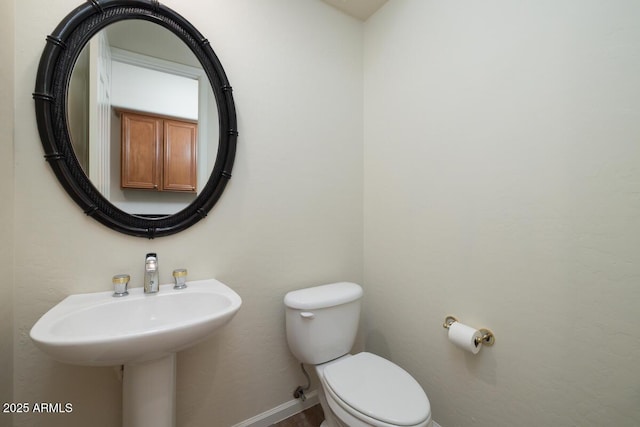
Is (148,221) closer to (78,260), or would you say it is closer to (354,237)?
(78,260)

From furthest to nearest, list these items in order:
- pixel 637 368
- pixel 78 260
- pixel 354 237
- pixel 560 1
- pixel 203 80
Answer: pixel 354 237 < pixel 203 80 < pixel 78 260 < pixel 560 1 < pixel 637 368

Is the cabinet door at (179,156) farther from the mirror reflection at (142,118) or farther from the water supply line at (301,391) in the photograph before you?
the water supply line at (301,391)

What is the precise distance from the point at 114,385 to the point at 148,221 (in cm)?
67

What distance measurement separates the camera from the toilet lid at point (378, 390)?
2.88ft

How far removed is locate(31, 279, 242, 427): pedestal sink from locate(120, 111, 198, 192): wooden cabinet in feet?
1.53

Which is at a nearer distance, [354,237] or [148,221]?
[148,221]

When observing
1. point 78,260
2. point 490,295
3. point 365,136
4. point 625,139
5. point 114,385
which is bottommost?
point 114,385

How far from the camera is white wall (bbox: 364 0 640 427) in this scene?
772mm

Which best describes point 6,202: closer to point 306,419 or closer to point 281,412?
point 281,412

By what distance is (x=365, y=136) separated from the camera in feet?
5.49

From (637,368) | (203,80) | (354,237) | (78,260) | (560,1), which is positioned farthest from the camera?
(354,237)

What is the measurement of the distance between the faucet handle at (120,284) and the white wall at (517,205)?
1294 mm

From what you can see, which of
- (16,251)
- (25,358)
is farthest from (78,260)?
(25,358)

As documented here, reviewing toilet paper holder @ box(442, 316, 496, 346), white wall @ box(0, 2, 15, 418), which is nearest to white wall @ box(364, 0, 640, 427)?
toilet paper holder @ box(442, 316, 496, 346)
